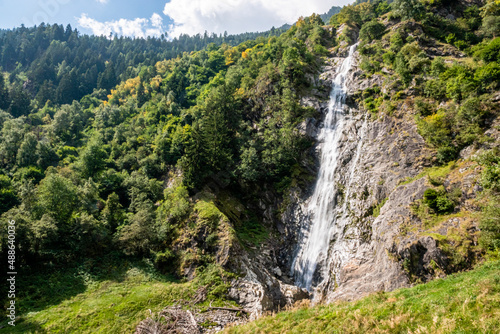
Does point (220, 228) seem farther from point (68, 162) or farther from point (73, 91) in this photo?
point (73, 91)

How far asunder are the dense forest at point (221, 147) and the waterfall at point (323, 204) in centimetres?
333

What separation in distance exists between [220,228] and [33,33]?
22552 cm

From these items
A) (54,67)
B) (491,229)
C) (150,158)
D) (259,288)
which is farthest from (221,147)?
(54,67)

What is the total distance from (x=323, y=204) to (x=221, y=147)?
20026 millimetres

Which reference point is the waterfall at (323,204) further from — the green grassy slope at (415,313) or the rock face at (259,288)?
the green grassy slope at (415,313)

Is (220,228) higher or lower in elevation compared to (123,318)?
higher

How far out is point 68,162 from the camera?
60.6m

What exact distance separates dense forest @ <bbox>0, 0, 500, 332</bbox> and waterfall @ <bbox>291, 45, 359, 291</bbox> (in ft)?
10.9

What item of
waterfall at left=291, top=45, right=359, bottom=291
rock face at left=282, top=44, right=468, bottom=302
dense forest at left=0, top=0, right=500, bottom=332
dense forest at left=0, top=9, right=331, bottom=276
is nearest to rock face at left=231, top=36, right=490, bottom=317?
rock face at left=282, top=44, right=468, bottom=302

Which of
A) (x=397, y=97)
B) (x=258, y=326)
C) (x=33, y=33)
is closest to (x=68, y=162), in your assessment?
(x=258, y=326)

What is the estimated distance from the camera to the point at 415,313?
39.4 feet

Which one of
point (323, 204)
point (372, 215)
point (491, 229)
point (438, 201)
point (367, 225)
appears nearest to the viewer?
point (491, 229)

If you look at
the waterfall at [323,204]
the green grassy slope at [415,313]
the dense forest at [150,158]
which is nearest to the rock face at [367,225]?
the waterfall at [323,204]

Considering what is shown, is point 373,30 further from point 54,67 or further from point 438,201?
point 54,67
